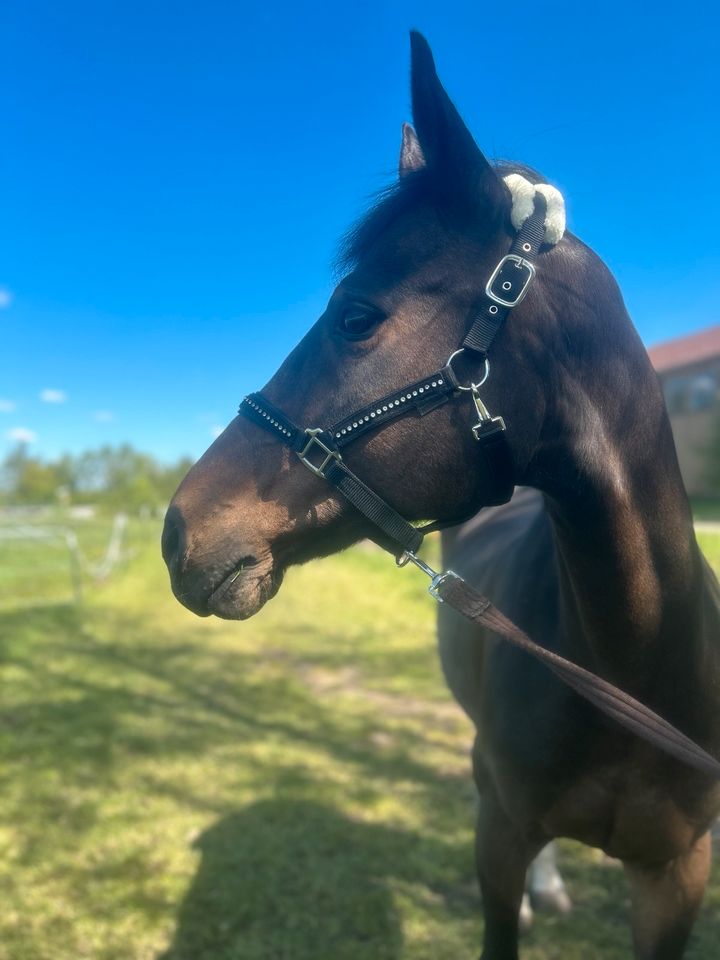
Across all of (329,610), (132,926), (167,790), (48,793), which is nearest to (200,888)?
(132,926)

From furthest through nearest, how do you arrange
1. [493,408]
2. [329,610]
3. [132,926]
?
[329,610] < [132,926] < [493,408]

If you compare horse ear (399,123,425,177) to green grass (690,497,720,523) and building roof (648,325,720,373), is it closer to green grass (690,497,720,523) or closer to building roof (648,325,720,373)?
green grass (690,497,720,523)

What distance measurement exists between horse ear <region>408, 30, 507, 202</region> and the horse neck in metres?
0.48

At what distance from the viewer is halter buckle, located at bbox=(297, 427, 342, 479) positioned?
160 centimetres

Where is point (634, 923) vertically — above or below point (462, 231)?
below

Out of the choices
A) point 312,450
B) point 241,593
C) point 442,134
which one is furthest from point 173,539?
point 442,134

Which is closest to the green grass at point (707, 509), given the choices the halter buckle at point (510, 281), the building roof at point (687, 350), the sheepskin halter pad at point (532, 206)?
the building roof at point (687, 350)

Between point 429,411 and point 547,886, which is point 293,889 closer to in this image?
point 547,886

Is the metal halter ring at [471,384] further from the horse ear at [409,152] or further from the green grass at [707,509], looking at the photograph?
the green grass at [707,509]

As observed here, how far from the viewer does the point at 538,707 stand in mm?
1972

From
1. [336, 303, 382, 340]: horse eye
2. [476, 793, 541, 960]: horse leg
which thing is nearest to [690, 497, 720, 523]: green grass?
[476, 793, 541, 960]: horse leg

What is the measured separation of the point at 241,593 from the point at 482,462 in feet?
2.21

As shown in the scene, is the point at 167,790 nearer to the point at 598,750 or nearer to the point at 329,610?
the point at 598,750

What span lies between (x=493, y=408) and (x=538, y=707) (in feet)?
3.17
